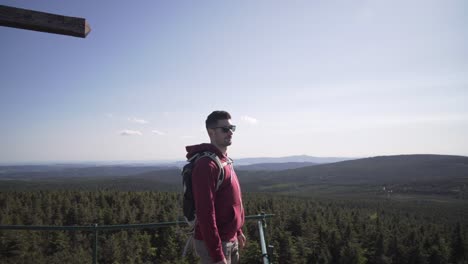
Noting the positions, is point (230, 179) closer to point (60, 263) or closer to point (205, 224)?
point (205, 224)

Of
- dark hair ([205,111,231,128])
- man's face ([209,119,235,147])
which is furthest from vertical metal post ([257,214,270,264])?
dark hair ([205,111,231,128])

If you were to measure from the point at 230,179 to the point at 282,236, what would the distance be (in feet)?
61.5

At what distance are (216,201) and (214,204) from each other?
0.14ft

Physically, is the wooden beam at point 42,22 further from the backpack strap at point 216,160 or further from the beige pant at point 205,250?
the beige pant at point 205,250

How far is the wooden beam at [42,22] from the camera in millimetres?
3000

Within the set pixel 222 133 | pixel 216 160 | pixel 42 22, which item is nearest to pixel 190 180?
pixel 216 160

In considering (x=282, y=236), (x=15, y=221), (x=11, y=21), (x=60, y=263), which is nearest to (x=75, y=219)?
(x=15, y=221)

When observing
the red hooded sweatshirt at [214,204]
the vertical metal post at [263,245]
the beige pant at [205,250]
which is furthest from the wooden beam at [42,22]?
→ the vertical metal post at [263,245]

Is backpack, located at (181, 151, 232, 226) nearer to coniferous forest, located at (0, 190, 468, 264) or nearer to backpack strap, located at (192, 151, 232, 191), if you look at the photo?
backpack strap, located at (192, 151, 232, 191)

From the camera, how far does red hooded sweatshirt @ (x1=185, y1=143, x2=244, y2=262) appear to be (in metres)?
2.62

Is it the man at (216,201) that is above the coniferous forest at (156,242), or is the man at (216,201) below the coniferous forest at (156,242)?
above

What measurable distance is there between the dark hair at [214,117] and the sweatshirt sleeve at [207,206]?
58 cm

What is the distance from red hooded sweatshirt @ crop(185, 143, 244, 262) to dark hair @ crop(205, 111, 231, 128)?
274 mm

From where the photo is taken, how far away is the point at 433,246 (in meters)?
27.3
